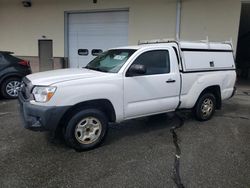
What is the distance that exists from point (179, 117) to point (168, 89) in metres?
1.46

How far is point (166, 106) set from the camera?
4797 millimetres

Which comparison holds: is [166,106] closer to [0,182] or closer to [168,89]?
[168,89]

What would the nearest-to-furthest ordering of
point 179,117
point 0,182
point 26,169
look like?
point 0,182
point 26,169
point 179,117

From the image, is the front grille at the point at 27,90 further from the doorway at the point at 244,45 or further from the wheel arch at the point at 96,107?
the doorway at the point at 244,45

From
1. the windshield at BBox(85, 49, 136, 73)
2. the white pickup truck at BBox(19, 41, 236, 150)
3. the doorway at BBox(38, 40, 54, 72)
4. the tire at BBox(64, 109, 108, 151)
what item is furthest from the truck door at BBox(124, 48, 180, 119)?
the doorway at BBox(38, 40, 54, 72)

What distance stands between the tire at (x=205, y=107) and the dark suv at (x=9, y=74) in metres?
5.46

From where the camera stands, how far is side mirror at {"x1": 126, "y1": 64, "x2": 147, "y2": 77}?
4.14 meters

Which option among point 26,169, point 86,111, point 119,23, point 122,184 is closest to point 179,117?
point 86,111

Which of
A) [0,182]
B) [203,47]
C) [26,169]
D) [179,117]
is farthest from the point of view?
[179,117]

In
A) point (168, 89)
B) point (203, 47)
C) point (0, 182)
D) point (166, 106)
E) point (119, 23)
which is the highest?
point (119, 23)

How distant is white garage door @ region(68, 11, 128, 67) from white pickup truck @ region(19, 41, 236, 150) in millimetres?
6760

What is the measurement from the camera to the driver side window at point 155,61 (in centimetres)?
455

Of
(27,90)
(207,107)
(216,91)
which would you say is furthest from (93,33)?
(27,90)

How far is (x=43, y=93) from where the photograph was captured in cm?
364
